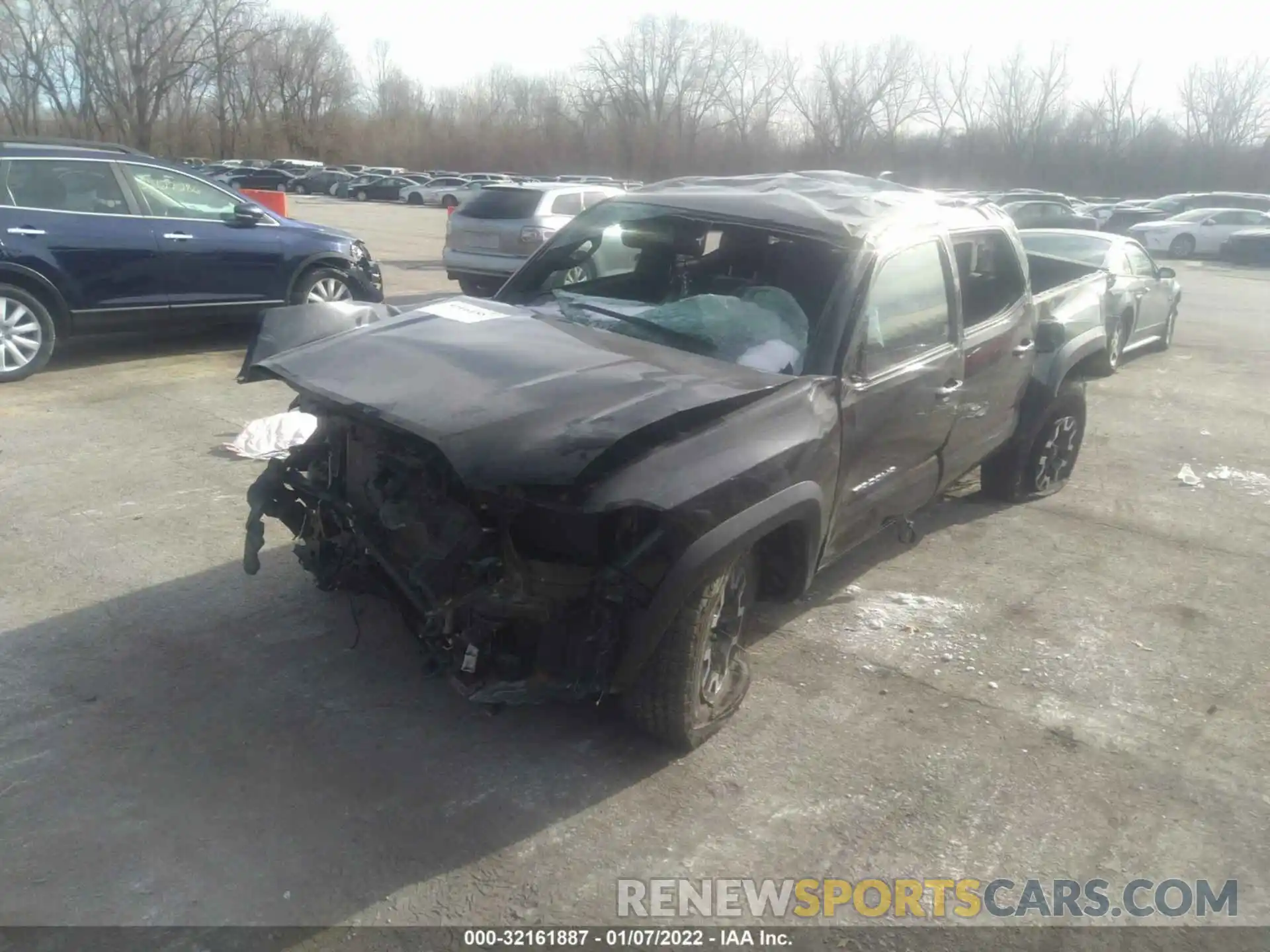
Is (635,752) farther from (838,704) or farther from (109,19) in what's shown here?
(109,19)

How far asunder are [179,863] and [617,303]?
274cm

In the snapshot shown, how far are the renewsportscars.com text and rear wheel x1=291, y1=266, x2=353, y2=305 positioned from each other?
7.84 metres

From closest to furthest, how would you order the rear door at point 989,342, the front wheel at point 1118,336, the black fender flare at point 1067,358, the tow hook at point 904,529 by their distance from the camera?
the tow hook at point 904,529, the rear door at point 989,342, the black fender flare at point 1067,358, the front wheel at point 1118,336

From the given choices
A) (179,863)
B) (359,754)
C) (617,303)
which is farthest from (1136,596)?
(179,863)

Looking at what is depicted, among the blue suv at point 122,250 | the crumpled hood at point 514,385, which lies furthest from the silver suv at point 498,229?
the crumpled hood at point 514,385

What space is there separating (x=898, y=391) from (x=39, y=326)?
689 centimetres

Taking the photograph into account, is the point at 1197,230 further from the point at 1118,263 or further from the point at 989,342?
the point at 989,342

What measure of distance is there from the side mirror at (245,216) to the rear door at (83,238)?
0.82 metres

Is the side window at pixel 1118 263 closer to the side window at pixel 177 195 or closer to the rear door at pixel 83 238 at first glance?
the side window at pixel 177 195

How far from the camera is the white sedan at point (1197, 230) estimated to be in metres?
29.0

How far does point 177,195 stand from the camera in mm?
8961

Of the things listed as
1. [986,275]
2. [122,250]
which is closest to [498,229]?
[122,250]

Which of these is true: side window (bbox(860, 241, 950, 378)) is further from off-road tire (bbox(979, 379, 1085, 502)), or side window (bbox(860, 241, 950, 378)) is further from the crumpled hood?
off-road tire (bbox(979, 379, 1085, 502))

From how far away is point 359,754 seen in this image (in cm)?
347
